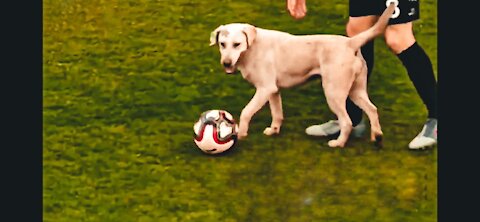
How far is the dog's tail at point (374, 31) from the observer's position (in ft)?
20.1

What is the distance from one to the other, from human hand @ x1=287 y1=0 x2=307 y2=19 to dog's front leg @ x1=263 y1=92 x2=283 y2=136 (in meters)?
0.50

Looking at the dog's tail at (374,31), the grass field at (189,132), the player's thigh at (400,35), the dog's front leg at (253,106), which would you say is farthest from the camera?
the dog's front leg at (253,106)

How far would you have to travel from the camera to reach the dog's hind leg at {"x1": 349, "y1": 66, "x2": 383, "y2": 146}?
20.6 feet

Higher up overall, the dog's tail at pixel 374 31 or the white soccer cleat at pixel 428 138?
the dog's tail at pixel 374 31

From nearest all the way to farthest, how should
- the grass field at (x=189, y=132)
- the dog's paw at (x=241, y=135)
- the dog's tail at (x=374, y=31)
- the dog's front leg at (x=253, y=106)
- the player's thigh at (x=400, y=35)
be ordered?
the grass field at (x=189, y=132) → the dog's tail at (x=374, y=31) → the player's thigh at (x=400, y=35) → the dog's front leg at (x=253, y=106) → the dog's paw at (x=241, y=135)

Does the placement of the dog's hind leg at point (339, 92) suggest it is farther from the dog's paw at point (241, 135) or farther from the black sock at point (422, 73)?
→ the dog's paw at point (241, 135)

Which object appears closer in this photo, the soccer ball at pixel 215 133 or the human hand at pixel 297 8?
the soccer ball at pixel 215 133

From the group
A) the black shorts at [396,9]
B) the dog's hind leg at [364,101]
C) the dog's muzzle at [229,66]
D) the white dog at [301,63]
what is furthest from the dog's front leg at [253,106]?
the black shorts at [396,9]

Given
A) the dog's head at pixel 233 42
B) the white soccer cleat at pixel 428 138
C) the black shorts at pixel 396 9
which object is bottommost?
the white soccer cleat at pixel 428 138

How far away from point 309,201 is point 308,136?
2.84 ft

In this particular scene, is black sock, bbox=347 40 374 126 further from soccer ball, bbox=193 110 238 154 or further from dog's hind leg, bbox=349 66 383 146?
soccer ball, bbox=193 110 238 154

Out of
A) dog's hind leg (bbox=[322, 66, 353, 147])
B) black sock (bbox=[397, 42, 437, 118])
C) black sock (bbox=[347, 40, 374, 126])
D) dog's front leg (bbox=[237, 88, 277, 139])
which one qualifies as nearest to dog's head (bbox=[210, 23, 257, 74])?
dog's front leg (bbox=[237, 88, 277, 139])

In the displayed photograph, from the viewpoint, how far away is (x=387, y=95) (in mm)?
7148

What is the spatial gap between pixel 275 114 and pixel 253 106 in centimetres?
22
